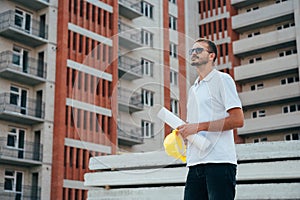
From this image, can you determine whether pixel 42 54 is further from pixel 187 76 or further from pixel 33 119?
pixel 187 76

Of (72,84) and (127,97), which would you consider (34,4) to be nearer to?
(72,84)

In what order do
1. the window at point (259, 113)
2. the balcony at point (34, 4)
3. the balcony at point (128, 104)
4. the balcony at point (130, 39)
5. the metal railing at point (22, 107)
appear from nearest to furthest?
the balcony at point (128, 104)
the metal railing at point (22, 107)
the balcony at point (34, 4)
the balcony at point (130, 39)
the window at point (259, 113)

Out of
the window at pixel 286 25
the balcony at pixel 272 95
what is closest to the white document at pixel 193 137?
the balcony at pixel 272 95

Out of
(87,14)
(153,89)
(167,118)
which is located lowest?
(167,118)

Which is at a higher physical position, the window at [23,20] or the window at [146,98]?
the window at [23,20]

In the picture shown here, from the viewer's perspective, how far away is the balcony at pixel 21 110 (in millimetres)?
30773

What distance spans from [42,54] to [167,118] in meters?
31.2

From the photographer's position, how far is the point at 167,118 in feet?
13.4

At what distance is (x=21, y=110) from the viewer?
106 feet

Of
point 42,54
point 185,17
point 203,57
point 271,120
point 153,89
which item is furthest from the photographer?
point 185,17

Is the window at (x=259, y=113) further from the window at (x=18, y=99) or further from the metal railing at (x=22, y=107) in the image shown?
the window at (x=18, y=99)

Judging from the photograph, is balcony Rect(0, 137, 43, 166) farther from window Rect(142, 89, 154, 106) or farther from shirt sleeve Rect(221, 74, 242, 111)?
shirt sleeve Rect(221, 74, 242, 111)

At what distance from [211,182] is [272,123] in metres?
38.6

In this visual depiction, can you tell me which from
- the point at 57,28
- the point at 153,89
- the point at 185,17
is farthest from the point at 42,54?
the point at 153,89
